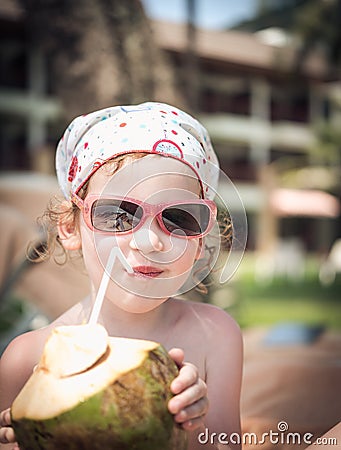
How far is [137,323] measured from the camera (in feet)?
3.90

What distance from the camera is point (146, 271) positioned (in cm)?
105

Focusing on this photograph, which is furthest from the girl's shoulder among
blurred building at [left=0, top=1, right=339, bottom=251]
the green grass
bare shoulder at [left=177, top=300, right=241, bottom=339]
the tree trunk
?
blurred building at [left=0, top=1, right=339, bottom=251]

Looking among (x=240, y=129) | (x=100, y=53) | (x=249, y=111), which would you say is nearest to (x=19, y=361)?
(x=100, y=53)

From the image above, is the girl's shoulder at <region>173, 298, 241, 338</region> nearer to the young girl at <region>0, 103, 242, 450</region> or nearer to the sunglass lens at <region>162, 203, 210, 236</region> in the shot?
the young girl at <region>0, 103, 242, 450</region>

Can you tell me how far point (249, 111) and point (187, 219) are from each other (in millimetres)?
15615

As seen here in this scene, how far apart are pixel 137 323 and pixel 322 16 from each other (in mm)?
11154

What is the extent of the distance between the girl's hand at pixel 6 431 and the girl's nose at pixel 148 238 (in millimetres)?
274

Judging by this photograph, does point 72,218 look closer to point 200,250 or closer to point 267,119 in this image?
point 200,250

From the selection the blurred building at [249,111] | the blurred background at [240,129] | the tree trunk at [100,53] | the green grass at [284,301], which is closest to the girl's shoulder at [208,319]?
the blurred background at [240,129]

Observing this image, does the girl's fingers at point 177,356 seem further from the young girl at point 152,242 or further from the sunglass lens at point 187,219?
the sunglass lens at point 187,219

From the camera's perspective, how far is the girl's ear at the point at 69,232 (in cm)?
120

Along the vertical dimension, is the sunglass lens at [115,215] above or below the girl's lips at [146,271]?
above

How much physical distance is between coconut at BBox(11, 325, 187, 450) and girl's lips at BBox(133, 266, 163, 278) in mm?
135

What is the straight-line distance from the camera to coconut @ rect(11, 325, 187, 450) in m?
0.88
